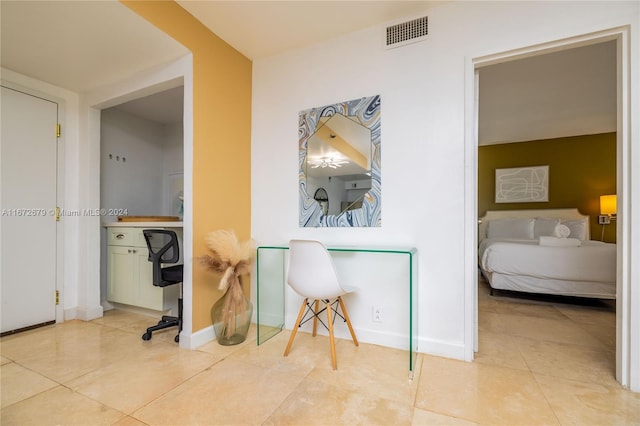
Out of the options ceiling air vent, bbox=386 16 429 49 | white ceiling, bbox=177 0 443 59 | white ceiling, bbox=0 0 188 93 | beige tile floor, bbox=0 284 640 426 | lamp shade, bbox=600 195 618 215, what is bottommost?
beige tile floor, bbox=0 284 640 426

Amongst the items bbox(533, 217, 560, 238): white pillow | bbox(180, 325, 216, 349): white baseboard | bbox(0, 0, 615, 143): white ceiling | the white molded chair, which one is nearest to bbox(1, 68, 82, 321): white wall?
bbox(0, 0, 615, 143): white ceiling

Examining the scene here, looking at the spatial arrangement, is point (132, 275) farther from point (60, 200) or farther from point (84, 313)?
point (60, 200)

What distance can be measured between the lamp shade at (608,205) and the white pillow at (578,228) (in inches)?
12.3

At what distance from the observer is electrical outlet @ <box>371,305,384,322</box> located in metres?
2.19

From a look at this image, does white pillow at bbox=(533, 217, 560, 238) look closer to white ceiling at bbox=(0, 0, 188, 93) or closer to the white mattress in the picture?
the white mattress

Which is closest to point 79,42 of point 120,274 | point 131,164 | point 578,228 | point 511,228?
point 131,164

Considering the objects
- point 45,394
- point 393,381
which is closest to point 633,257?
point 393,381

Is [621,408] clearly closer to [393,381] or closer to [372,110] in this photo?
[393,381]

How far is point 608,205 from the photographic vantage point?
14.9ft

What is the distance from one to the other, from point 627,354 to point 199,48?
11.1ft

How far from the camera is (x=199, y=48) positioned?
2.19 metres

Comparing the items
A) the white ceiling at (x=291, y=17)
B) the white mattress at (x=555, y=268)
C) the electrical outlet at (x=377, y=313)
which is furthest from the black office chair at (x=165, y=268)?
the white mattress at (x=555, y=268)

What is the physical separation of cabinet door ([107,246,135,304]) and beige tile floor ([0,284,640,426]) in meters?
0.53

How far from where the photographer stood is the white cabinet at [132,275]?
269 cm
